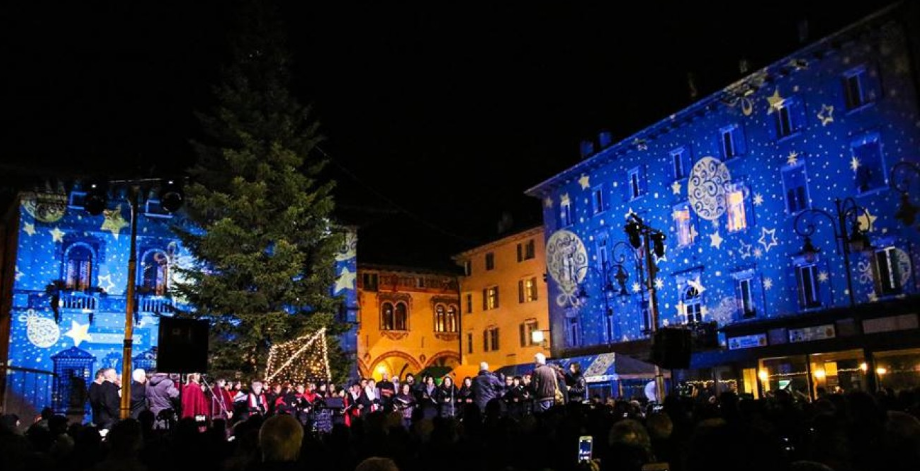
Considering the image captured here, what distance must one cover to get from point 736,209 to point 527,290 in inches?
829

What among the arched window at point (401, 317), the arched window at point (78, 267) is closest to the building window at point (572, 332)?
the arched window at point (401, 317)

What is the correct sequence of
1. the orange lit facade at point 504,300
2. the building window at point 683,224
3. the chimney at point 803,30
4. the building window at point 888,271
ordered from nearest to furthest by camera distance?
the building window at point 888,271, the chimney at point 803,30, the building window at point 683,224, the orange lit facade at point 504,300

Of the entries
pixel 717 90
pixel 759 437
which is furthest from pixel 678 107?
pixel 759 437

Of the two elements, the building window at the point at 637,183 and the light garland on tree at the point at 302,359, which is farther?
the building window at the point at 637,183

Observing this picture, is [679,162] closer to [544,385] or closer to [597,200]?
[597,200]

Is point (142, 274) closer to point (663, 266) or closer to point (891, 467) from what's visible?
point (663, 266)

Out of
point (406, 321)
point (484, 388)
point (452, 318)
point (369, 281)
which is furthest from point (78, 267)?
point (452, 318)

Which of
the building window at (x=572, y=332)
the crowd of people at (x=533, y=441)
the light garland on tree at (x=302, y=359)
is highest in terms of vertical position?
the building window at (x=572, y=332)

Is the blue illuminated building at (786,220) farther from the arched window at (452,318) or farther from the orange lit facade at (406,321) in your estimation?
the arched window at (452,318)

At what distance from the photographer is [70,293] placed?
105 ft

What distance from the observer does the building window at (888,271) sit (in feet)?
88.7

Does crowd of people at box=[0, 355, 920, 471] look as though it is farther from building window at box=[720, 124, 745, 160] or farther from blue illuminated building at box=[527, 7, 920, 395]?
building window at box=[720, 124, 745, 160]

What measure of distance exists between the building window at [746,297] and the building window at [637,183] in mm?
7739

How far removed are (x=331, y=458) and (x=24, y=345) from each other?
28945mm
